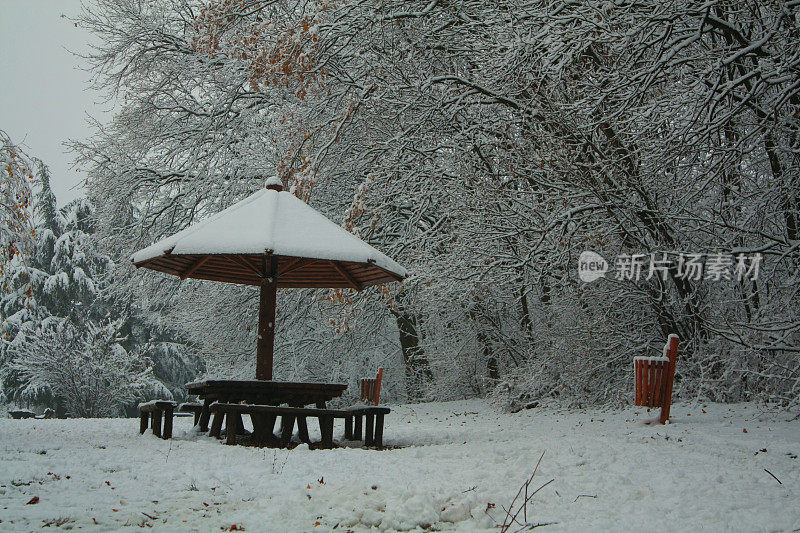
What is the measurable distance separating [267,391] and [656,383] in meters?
4.22

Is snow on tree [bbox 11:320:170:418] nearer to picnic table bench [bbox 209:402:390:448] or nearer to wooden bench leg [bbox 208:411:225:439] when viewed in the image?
wooden bench leg [bbox 208:411:225:439]

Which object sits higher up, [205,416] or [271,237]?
[271,237]

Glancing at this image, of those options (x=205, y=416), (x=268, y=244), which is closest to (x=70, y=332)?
(x=205, y=416)

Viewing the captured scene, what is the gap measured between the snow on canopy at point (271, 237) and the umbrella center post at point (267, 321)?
61 centimetres

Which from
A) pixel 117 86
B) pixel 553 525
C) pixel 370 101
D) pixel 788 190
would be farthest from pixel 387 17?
pixel 117 86

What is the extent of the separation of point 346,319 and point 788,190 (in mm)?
6790

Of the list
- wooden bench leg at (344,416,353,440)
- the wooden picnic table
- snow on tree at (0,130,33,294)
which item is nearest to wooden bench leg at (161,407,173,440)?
the wooden picnic table

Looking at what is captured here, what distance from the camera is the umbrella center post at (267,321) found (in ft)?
26.0

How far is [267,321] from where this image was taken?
7.97m

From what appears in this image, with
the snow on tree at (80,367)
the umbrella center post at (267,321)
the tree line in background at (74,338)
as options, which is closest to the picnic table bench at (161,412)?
the umbrella center post at (267,321)

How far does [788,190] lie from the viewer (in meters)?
7.67

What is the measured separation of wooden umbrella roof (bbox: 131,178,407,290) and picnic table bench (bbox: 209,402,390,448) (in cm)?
152

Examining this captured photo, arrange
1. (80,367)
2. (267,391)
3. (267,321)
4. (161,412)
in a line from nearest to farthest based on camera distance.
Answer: (267,391), (161,412), (267,321), (80,367)

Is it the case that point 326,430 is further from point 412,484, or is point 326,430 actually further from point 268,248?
point 412,484
